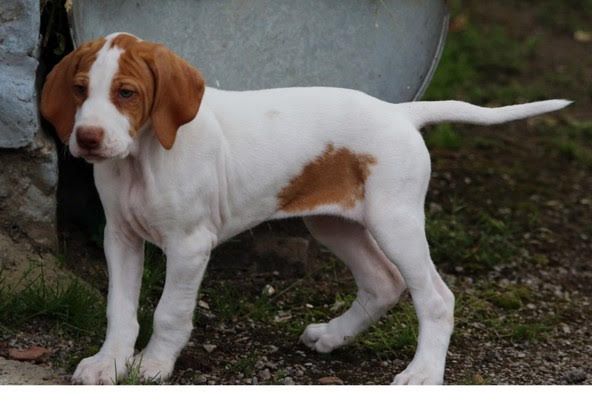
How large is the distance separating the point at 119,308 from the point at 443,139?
11.9 feet

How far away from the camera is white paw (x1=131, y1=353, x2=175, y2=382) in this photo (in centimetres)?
425

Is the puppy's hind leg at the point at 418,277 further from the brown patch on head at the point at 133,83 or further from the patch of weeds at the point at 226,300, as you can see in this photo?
the patch of weeds at the point at 226,300

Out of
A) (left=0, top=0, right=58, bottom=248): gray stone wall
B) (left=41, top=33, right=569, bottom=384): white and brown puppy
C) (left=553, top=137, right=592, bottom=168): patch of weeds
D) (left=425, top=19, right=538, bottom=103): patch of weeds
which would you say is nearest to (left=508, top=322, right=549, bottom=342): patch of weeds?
(left=41, top=33, right=569, bottom=384): white and brown puppy

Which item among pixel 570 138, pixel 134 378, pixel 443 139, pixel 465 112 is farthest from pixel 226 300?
pixel 570 138

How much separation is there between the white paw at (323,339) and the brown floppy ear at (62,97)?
126 centimetres

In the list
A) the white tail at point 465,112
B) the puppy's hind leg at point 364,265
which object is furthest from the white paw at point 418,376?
the white tail at point 465,112

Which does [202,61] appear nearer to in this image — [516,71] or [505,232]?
[505,232]

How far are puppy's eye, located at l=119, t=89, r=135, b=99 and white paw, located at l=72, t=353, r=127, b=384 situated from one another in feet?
2.87

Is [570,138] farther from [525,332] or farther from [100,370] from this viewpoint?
[100,370]

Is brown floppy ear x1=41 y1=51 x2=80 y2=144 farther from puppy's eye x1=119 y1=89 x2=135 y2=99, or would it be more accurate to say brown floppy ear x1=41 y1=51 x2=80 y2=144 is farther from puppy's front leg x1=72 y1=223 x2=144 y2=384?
puppy's front leg x1=72 y1=223 x2=144 y2=384

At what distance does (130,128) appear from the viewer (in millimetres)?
3949

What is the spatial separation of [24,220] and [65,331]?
553 millimetres

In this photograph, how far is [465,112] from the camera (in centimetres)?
450

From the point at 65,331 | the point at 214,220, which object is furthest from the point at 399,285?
the point at 65,331
